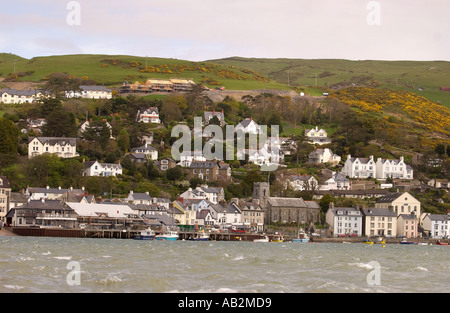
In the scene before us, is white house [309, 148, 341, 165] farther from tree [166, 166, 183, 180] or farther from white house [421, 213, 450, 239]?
tree [166, 166, 183, 180]

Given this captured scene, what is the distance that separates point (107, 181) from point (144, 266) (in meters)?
59.9

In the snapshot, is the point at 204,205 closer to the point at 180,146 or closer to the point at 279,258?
the point at 180,146

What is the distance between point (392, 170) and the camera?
123500mm

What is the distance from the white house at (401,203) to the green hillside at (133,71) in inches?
2681

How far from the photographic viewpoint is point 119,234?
8769 cm

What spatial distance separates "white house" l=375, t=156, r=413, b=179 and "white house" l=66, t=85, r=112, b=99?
2129 inches

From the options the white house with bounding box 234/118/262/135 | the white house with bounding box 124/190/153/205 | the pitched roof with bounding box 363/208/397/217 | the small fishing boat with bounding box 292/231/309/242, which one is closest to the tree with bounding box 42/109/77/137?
the white house with bounding box 124/190/153/205

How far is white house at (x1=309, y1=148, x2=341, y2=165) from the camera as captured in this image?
127438 mm

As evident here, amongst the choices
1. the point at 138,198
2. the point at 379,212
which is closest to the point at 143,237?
the point at 138,198

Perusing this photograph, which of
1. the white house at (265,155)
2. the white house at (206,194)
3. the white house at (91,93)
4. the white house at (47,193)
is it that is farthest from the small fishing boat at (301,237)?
the white house at (91,93)

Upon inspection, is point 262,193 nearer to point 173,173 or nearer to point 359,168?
point 173,173

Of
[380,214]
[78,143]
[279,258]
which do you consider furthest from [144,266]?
[78,143]

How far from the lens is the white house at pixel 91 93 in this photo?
144 m

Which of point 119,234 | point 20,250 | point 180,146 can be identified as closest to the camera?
point 20,250
